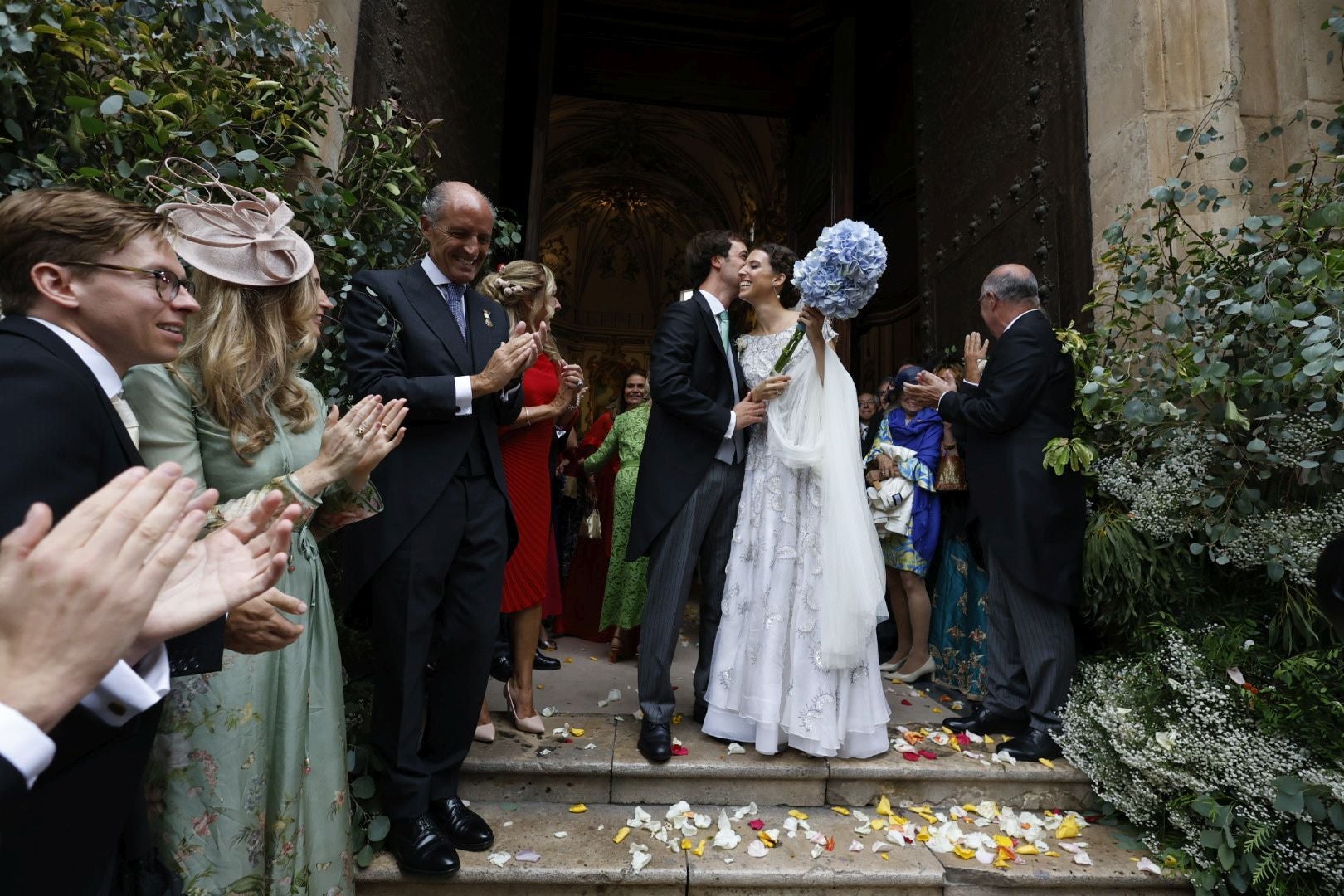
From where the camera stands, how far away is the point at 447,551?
2.38 m

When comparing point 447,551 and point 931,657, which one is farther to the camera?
point 931,657

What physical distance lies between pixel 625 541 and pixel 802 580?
1.85m

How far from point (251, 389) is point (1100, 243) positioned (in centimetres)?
384

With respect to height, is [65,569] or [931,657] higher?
[65,569]

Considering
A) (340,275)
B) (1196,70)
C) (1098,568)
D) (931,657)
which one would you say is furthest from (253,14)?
(931,657)

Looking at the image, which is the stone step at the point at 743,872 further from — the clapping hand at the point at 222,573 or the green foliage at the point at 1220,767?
the clapping hand at the point at 222,573

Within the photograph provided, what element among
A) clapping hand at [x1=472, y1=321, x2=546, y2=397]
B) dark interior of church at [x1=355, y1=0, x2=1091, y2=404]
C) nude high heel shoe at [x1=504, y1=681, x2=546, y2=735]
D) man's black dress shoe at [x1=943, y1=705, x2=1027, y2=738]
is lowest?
nude high heel shoe at [x1=504, y1=681, x2=546, y2=735]

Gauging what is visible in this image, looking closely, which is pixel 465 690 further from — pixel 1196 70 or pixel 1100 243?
pixel 1196 70

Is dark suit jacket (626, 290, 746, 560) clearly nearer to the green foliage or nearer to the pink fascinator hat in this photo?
the pink fascinator hat

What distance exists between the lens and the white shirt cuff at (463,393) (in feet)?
7.75

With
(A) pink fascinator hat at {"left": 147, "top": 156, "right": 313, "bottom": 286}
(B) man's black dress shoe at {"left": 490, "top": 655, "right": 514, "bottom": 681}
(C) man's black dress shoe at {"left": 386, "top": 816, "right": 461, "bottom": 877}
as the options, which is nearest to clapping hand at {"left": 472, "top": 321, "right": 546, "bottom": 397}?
(A) pink fascinator hat at {"left": 147, "top": 156, "right": 313, "bottom": 286}

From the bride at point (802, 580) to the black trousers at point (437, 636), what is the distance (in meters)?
1.17

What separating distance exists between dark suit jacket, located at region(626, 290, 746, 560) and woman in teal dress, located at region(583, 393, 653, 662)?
1326mm

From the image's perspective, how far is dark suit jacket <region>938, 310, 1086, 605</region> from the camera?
3244mm
